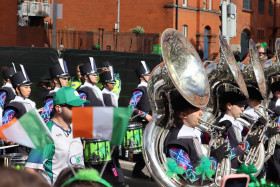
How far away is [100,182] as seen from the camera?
2168 millimetres

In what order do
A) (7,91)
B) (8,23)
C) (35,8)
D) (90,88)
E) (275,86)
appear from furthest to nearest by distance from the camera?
(35,8), (8,23), (7,91), (90,88), (275,86)

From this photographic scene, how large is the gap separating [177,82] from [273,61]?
11.9 feet

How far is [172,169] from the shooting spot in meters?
4.05

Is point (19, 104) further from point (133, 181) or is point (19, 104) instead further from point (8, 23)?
point (8, 23)

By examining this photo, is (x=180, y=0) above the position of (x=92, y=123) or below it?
above

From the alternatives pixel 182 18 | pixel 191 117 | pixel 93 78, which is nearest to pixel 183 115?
pixel 191 117

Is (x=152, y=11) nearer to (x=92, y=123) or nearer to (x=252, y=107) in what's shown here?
(x=252, y=107)

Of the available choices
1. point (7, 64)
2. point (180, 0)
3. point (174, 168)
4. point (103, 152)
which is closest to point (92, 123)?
point (174, 168)

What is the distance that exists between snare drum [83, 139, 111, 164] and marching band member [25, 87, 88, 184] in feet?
4.61

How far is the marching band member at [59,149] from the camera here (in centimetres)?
382

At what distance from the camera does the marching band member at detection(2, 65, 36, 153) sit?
6460 mm

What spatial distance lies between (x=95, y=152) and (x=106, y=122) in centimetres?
271

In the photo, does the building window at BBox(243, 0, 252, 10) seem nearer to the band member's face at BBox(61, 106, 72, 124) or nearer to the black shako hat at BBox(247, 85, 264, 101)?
the black shako hat at BBox(247, 85, 264, 101)

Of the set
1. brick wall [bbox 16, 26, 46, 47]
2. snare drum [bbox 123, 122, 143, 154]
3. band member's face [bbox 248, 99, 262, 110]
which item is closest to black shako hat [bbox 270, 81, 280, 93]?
band member's face [bbox 248, 99, 262, 110]
